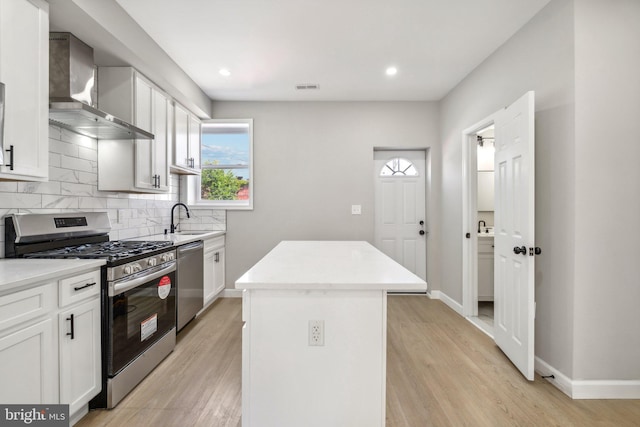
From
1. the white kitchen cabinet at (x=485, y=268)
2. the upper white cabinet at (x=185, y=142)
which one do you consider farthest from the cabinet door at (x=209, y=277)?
the white kitchen cabinet at (x=485, y=268)

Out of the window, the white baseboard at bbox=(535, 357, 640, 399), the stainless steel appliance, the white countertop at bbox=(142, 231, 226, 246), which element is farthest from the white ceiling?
the white baseboard at bbox=(535, 357, 640, 399)

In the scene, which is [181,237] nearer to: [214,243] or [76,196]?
[214,243]

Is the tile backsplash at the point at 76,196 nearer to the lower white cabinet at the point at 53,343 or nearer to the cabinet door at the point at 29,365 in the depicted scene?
the lower white cabinet at the point at 53,343

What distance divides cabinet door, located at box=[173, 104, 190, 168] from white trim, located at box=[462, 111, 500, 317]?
10.7 ft

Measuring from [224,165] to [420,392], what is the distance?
361 cm

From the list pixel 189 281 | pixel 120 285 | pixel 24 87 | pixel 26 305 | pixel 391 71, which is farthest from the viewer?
pixel 391 71

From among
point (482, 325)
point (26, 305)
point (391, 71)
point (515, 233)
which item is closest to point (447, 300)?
point (482, 325)

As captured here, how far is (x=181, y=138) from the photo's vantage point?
3545 millimetres

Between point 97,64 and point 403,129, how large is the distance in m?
3.52

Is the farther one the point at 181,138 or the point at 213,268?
the point at 213,268

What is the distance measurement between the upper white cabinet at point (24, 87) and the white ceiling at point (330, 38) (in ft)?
2.55

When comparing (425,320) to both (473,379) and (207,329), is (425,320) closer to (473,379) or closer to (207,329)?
(473,379)

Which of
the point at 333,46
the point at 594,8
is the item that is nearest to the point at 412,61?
the point at 333,46

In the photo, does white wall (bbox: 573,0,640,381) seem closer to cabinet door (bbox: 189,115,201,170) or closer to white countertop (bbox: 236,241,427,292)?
white countertop (bbox: 236,241,427,292)
